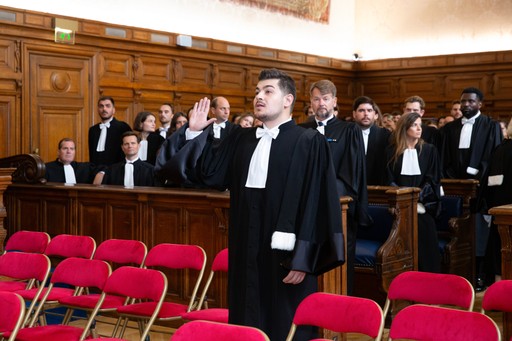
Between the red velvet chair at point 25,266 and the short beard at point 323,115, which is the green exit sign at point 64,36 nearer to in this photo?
the short beard at point 323,115

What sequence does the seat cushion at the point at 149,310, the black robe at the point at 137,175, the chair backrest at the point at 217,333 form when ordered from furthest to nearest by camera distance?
1. the black robe at the point at 137,175
2. the seat cushion at the point at 149,310
3. the chair backrest at the point at 217,333

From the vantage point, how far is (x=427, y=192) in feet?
28.8

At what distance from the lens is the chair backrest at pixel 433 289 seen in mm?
4918

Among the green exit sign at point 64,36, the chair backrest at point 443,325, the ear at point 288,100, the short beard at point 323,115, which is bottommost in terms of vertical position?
the chair backrest at point 443,325

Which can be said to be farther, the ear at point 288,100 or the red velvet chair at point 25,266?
the red velvet chair at point 25,266

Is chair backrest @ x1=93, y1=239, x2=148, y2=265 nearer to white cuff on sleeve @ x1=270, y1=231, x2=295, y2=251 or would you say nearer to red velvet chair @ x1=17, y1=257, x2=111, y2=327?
red velvet chair @ x1=17, y1=257, x2=111, y2=327

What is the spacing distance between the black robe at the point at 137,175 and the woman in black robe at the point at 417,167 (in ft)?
9.27

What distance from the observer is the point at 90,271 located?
5.88 meters

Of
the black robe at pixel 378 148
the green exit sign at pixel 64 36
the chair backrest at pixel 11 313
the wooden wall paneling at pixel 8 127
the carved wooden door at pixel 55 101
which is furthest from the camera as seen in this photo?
the green exit sign at pixel 64 36

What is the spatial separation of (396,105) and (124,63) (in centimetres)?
698

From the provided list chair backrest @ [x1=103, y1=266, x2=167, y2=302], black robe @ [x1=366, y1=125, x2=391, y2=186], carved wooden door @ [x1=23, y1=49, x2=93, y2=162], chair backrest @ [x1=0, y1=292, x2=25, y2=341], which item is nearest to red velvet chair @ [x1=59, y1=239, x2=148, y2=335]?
chair backrest @ [x1=103, y1=266, x2=167, y2=302]

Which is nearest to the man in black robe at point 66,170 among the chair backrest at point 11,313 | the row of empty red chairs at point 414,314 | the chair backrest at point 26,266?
the chair backrest at point 26,266

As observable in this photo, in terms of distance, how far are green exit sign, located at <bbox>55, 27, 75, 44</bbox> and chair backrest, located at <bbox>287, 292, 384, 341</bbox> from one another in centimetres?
914

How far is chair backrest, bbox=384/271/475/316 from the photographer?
16.1ft
